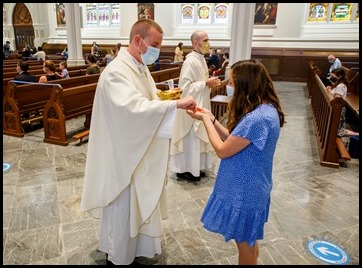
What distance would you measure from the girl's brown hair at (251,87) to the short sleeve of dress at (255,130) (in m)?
0.07

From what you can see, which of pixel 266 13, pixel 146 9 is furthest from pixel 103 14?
pixel 266 13

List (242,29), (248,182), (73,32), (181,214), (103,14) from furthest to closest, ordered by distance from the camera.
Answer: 1. (103,14)
2. (73,32)
3. (242,29)
4. (181,214)
5. (248,182)

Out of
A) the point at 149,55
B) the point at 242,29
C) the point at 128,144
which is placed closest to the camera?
the point at 128,144

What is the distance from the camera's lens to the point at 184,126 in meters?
3.78

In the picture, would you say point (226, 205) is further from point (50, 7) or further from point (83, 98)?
point (50, 7)

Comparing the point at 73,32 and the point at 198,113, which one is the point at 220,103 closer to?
the point at 198,113

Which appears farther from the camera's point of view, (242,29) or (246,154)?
(242,29)

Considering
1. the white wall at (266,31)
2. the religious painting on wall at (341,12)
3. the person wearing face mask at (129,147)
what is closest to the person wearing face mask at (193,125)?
→ the person wearing face mask at (129,147)

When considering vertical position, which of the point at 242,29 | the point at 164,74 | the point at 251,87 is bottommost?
the point at 164,74

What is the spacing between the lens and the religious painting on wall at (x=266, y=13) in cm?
1391

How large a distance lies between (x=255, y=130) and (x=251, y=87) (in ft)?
0.84

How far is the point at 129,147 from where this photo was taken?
197cm

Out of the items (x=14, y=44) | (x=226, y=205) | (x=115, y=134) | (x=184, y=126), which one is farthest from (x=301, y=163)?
(x=14, y=44)

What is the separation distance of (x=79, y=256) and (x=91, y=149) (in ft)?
3.40
